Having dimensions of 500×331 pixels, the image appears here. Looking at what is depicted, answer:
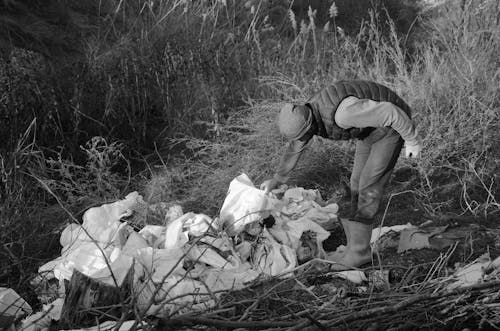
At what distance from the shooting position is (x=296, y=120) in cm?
341

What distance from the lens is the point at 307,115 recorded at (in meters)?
3.43

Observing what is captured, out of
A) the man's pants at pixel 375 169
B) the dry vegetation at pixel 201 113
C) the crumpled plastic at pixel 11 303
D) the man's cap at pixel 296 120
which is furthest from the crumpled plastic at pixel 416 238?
the crumpled plastic at pixel 11 303

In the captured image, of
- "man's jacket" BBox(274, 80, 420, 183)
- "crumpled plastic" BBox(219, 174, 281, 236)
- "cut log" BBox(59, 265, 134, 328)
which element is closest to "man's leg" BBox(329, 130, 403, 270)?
"man's jacket" BBox(274, 80, 420, 183)

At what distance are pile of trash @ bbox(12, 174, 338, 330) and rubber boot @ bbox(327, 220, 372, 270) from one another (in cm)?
31

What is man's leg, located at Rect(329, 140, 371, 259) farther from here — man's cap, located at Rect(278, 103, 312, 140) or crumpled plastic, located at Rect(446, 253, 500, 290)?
crumpled plastic, located at Rect(446, 253, 500, 290)

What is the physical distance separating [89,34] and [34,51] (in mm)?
957

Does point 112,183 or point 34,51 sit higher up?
point 34,51

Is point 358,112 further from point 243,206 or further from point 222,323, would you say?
point 222,323

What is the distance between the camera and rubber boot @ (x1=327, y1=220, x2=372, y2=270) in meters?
3.51

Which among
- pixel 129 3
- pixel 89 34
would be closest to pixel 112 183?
pixel 89 34

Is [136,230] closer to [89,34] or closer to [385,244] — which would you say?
[385,244]

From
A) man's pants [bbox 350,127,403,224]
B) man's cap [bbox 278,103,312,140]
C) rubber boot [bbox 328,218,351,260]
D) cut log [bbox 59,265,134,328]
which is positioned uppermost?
man's cap [bbox 278,103,312,140]

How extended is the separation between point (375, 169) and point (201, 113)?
2586 millimetres

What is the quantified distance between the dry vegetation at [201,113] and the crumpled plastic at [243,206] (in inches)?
26.6
